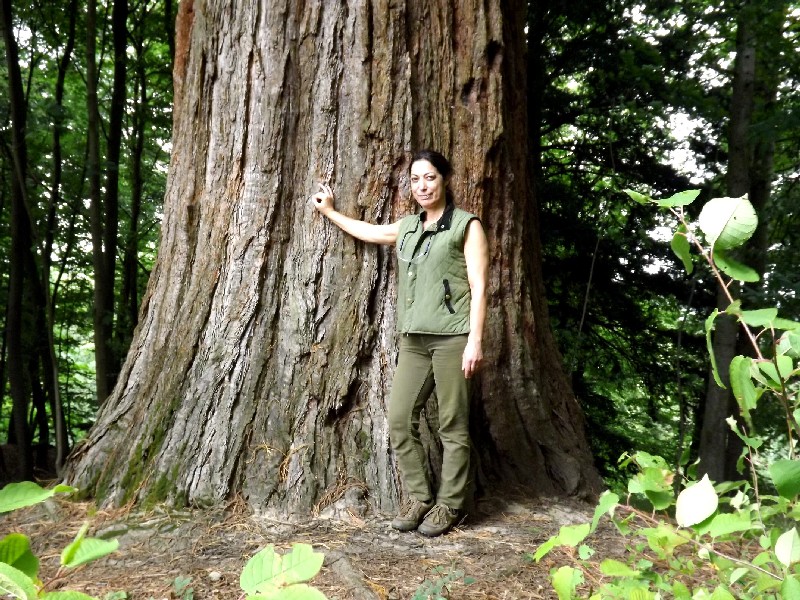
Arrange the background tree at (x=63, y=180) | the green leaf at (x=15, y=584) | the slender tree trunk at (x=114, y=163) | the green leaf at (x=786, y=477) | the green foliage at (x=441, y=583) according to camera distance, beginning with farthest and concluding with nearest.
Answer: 1. the slender tree trunk at (x=114, y=163)
2. the background tree at (x=63, y=180)
3. the green foliage at (x=441, y=583)
4. the green leaf at (x=786, y=477)
5. the green leaf at (x=15, y=584)

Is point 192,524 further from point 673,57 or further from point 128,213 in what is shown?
point 128,213

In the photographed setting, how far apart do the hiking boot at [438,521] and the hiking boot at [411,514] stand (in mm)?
31

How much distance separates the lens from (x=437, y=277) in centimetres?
344

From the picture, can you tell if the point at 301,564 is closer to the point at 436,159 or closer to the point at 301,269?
the point at 436,159

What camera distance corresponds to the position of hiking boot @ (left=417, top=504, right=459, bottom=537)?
11.1ft

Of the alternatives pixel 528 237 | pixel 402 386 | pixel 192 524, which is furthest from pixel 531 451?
pixel 192 524

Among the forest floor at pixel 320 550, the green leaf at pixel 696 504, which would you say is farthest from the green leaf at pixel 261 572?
the forest floor at pixel 320 550

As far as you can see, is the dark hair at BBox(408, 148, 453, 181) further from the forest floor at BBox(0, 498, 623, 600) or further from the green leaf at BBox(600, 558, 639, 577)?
the green leaf at BBox(600, 558, 639, 577)

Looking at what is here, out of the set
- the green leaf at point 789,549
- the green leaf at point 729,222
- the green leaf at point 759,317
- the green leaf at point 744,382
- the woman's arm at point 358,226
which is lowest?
the green leaf at point 789,549

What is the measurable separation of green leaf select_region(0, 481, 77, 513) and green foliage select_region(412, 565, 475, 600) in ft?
7.40

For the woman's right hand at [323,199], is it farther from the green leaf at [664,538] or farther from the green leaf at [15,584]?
the green leaf at [15,584]

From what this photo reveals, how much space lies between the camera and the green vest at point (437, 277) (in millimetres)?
3426

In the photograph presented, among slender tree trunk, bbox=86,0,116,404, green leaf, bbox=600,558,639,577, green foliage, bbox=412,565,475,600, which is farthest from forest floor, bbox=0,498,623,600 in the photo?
slender tree trunk, bbox=86,0,116,404

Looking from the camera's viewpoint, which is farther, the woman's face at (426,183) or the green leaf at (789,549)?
the woman's face at (426,183)
